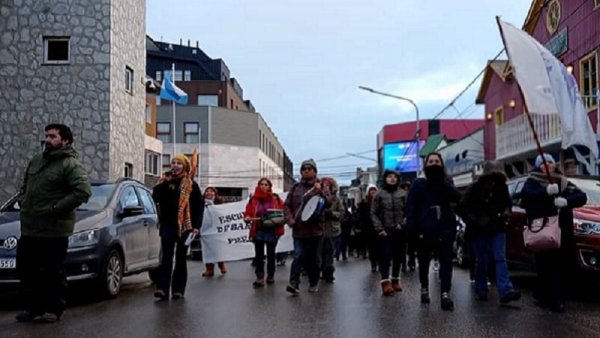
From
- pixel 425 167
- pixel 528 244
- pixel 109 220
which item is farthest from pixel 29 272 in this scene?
pixel 528 244

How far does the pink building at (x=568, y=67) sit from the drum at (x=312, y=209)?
8.31 m

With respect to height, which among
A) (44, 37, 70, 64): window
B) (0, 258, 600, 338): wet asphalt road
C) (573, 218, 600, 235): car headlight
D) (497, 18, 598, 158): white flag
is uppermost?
(44, 37, 70, 64): window

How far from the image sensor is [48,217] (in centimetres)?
745

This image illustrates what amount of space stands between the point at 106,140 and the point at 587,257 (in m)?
14.9

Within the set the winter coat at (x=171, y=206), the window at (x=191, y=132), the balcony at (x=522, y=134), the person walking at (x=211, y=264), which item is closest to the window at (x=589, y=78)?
the balcony at (x=522, y=134)

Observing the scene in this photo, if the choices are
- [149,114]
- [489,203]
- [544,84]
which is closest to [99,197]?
[489,203]

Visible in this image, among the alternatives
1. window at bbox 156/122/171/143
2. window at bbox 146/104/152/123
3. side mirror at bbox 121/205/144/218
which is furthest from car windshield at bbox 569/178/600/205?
window at bbox 156/122/171/143

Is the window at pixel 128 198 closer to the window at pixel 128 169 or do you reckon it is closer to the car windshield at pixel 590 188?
the car windshield at pixel 590 188

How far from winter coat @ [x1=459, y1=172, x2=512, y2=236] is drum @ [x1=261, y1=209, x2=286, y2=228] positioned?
3334 millimetres

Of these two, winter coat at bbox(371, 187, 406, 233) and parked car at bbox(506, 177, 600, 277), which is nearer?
parked car at bbox(506, 177, 600, 277)

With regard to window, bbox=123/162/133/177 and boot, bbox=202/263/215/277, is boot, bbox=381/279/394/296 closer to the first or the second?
boot, bbox=202/263/215/277

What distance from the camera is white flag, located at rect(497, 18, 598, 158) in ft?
27.1

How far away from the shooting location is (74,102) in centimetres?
2084

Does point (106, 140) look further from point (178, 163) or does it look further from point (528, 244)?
point (528, 244)
